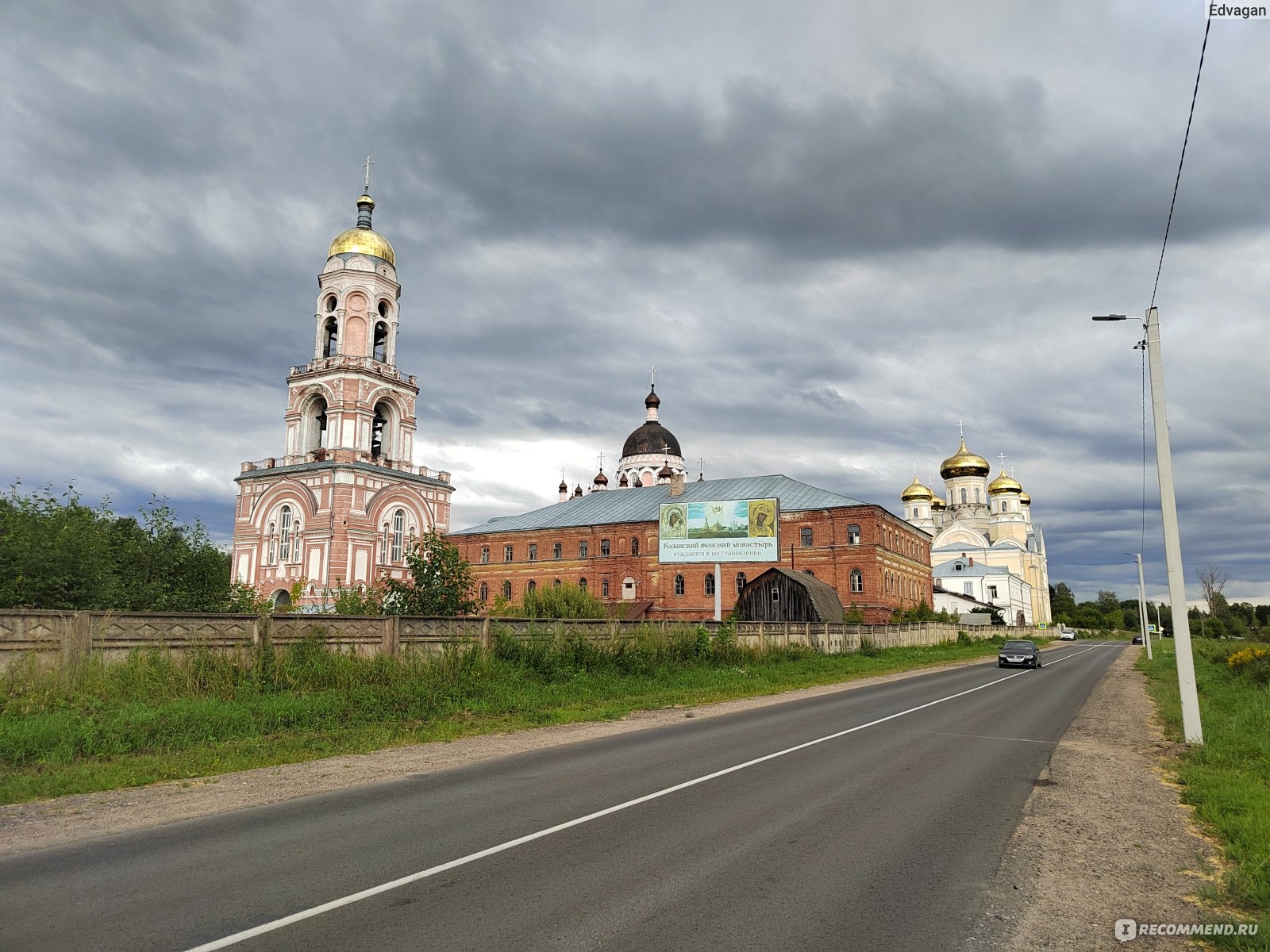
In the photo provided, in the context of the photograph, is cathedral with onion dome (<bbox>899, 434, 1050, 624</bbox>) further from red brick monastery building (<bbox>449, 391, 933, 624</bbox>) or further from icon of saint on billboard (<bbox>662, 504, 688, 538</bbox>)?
icon of saint on billboard (<bbox>662, 504, 688, 538</bbox>)

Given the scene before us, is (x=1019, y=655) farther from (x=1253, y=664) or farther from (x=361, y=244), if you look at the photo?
(x=361, y=244)

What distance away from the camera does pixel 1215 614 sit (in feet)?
285

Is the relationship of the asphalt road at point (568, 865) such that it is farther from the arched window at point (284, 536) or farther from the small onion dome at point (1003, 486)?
the small onion dome at point (1003, 486)

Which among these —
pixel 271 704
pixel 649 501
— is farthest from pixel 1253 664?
pixel 649 501

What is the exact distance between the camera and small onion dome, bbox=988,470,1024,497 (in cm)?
10950

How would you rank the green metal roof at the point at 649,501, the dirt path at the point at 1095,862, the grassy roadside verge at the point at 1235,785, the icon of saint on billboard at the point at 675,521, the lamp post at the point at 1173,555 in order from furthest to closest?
the green metal roof at the point at 649,501, the icon of saint on billboard at the point at 675,521, the lamp post at the point at 1173,555, the grassy roadside verge at the point at 1235,785, the dirt path at the point at 1095,862

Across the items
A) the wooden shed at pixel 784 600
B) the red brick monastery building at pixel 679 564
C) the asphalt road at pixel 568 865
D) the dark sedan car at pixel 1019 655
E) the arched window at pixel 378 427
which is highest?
the arched window at pixel 378 427

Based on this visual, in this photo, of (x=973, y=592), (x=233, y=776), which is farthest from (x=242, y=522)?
(x=973, y=592)

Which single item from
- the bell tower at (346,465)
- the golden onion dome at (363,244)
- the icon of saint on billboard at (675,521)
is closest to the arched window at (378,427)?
the bell tower at (346,465)

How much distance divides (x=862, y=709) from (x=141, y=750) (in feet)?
46.2

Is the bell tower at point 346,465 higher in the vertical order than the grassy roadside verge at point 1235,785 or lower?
higher

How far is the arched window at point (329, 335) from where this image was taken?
56.5 meters

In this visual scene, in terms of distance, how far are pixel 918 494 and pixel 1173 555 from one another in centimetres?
10297

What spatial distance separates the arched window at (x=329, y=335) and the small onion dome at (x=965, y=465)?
85.5 m
